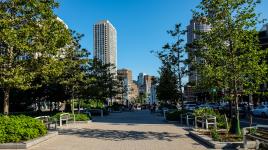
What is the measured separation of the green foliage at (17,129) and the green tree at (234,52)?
7389mm

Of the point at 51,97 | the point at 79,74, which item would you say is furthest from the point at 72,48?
the point at 51,97

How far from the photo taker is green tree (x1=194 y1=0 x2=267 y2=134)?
57.1 feet

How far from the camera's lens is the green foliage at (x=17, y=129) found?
14.9m

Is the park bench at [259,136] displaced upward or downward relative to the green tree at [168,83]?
downward

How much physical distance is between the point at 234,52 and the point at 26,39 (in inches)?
357

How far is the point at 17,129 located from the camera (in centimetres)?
1518

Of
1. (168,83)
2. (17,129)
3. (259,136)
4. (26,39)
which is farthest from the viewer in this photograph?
(168,83)

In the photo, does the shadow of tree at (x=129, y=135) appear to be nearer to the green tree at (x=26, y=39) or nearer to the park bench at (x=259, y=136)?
the green tree at (x=26, y=39)

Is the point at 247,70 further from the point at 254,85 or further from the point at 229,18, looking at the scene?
the point at 229,18

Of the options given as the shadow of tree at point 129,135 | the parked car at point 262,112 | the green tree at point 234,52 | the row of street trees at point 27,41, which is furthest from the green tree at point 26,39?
the parked car at point 262,112

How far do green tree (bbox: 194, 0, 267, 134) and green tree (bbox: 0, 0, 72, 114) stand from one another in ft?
23.6

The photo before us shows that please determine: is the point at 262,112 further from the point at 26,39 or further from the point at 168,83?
the point at 26,39

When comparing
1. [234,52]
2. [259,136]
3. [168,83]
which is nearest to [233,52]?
[234,52]

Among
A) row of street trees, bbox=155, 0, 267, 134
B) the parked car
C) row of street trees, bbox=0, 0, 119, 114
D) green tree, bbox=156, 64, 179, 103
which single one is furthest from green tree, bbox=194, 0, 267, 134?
the parked car
